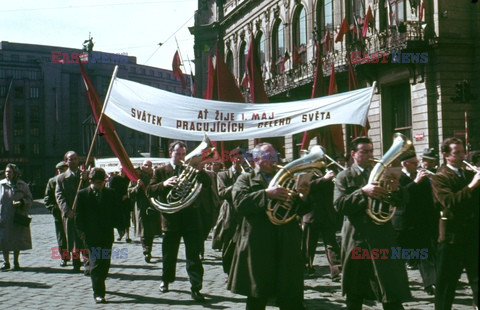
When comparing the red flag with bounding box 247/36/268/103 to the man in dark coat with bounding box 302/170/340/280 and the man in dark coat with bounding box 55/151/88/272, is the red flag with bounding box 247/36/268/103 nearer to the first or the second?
the man in dark coat with bounding box 302/170/340/280

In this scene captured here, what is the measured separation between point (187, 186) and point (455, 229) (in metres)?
3.29

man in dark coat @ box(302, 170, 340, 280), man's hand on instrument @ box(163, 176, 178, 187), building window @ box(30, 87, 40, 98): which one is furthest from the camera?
building window @ box(30, 87, 40, 98)

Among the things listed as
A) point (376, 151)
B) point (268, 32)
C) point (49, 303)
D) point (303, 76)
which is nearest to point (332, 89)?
point (49, 303)

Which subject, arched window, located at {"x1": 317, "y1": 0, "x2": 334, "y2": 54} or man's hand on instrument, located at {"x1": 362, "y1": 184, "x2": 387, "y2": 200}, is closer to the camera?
man's hand on instrument, located at {"x1": 362, "y1": 184, "x2": 387, "y2": 200}

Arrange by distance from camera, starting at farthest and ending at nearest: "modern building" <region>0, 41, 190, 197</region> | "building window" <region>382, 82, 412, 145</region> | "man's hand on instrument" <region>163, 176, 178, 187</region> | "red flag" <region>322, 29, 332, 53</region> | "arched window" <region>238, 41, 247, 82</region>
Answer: "modern building" <region>0, 41, 190, 197</region> → "arched window" <region>238, 41, 247, 82</region> → "red flag" <region>322, 29, 332, 53</region> → "building window" <region>382, 82, 412, 145</region> → "man's hand on instrument" <region>163, 176, 178, 187</region>

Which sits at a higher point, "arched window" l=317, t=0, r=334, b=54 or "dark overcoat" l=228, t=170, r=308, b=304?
"arched window" l=317, t=0, r=334, b=54

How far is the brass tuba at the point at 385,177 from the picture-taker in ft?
17.2

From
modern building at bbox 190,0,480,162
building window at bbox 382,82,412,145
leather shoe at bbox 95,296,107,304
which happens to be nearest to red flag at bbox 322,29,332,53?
modern building at bbox 190,0,480,162

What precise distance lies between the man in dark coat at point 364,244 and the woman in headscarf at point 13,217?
6.60 m

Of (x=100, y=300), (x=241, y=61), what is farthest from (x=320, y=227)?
(x=241, y=61)

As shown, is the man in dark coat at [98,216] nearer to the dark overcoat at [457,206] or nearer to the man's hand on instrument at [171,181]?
the man's hand on instrument at [171,181]

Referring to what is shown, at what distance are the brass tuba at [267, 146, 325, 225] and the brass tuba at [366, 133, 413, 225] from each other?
49 centimetres

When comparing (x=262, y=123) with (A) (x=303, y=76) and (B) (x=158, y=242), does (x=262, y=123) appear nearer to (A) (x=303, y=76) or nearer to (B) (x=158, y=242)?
(B) (x=158, y=242)

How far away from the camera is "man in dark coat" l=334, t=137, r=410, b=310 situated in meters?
5.17
